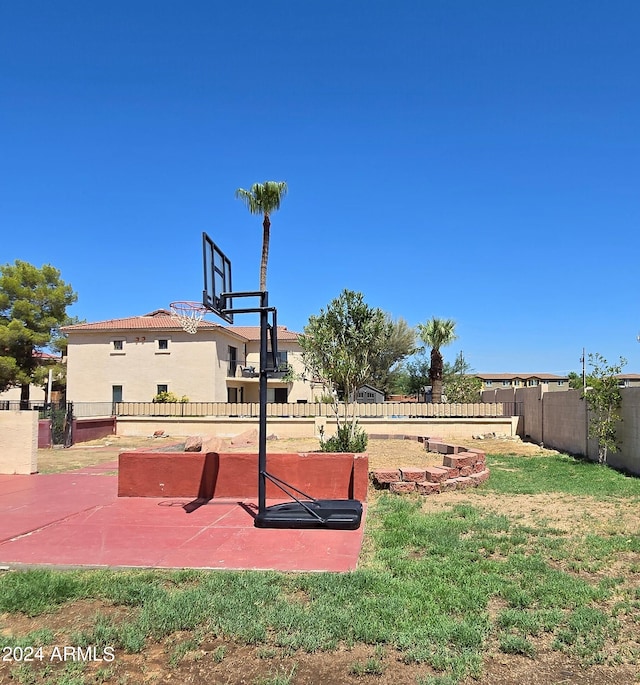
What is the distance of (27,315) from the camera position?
37625mm

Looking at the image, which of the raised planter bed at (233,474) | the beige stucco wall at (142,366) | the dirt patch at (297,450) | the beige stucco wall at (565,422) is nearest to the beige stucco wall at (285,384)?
the beige stucco wall at (142,366)

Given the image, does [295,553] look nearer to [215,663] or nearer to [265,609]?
[265,609]

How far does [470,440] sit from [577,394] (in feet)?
24.7

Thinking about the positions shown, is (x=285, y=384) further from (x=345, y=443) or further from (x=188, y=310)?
(x=188, y=310)

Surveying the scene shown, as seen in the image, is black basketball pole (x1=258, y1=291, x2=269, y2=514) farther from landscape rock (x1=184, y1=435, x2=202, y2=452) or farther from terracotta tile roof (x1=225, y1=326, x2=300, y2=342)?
terracotta tile roof (x1=225, y1=326, x2=300, y2=342)

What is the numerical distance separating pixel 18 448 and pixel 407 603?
12.9 metres

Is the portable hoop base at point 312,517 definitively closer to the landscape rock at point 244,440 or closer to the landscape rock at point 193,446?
the landscape rock at point 193,446

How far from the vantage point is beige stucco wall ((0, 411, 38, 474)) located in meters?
14.6

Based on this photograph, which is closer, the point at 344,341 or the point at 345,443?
the point at 345,443

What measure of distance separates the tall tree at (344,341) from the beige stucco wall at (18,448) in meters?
7.41

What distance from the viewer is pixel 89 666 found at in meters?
3.97

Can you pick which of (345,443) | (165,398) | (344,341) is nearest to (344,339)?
(344,341)

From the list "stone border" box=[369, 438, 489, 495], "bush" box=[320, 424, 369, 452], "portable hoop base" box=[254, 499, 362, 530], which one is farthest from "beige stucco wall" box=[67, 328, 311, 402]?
"portable hoop base" box=[254, 499, 362, 530]

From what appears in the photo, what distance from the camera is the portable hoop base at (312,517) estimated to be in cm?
791
